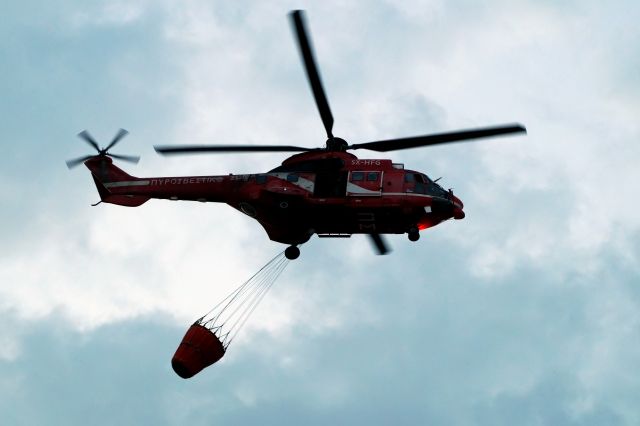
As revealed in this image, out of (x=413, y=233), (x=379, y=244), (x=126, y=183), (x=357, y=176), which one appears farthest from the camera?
(x=126, y=183)

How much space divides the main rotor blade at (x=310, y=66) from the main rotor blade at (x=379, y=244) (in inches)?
219

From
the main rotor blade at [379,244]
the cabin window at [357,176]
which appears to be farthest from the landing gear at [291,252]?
the cabin window at [357,176]

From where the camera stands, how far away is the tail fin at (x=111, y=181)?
45031mm

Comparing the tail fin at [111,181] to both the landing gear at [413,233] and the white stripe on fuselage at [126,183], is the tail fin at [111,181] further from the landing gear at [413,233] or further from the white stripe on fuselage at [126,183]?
the landing gear at [413,233]

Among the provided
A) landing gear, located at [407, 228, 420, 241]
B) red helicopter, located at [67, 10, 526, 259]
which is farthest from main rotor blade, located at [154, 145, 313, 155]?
landing gear, located at [407, 228, 420, 241]

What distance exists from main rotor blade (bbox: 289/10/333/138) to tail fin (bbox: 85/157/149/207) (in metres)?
11.0

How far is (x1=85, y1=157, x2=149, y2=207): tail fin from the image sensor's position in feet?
148

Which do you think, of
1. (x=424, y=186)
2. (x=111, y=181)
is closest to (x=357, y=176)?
(x=424, y=186)

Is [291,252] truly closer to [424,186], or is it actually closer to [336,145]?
[336,145]

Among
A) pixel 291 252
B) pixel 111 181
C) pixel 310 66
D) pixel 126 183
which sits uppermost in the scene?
pixel 310 66

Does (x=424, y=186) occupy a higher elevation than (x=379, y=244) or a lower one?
higher

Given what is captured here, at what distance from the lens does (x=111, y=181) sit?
45.9 metres

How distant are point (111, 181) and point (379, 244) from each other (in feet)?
→ 46.2

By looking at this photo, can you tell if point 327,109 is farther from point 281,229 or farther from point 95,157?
point 95,157
